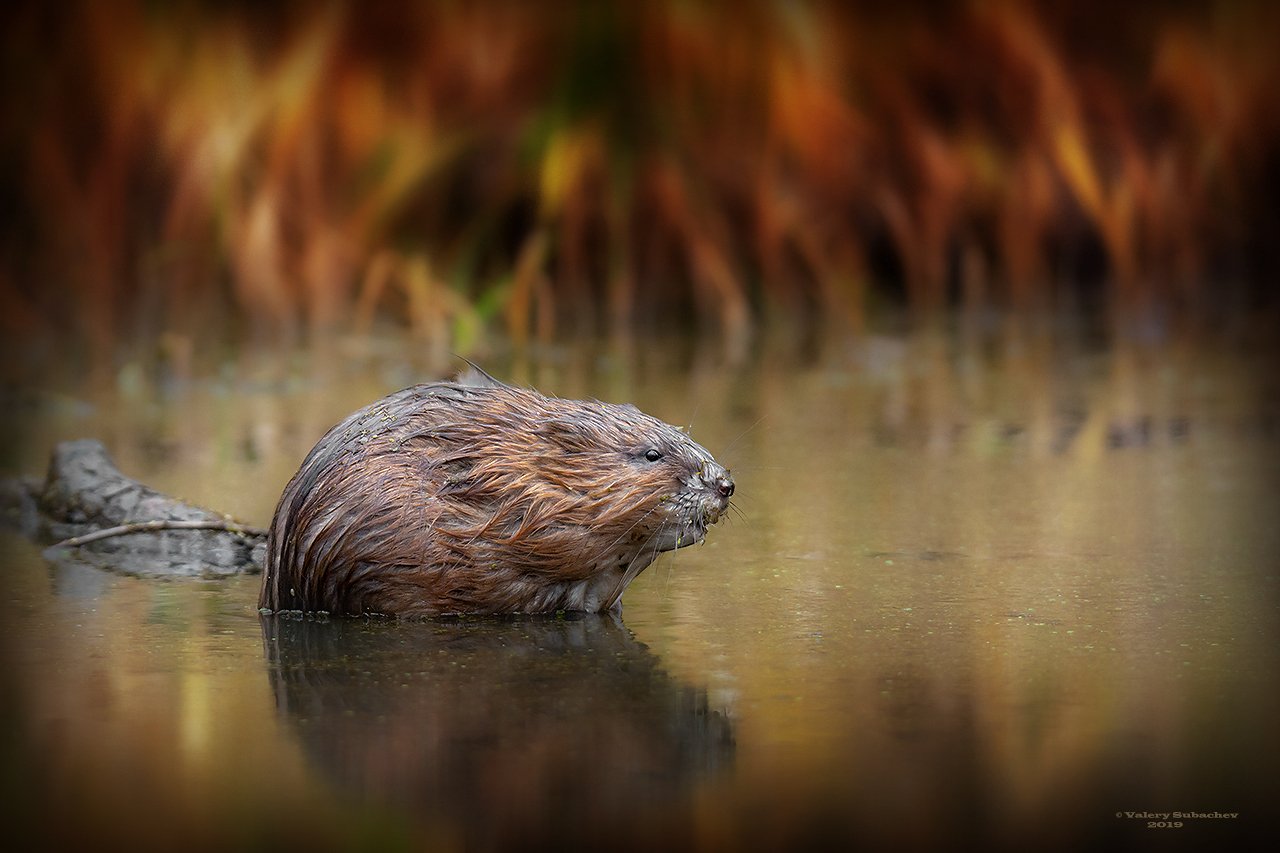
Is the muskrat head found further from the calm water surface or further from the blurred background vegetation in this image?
the blurred background vegetation

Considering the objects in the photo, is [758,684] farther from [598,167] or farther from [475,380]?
[598,167]

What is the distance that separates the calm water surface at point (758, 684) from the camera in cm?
303

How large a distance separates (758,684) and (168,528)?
210 cm

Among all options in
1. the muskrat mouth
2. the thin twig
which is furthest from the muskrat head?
the thin twig

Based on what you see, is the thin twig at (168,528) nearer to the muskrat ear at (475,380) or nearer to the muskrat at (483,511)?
the muskrat at (483,511)

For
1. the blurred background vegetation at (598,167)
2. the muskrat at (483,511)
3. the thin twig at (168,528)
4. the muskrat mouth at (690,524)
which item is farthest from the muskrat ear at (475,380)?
the blurred background vegetation at (598,167)

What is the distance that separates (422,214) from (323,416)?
311 centimetres

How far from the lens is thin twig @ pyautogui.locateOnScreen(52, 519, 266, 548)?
202 inches

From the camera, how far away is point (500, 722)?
11.6 feet

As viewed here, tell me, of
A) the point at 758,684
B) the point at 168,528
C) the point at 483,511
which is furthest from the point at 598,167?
the point at 758,684

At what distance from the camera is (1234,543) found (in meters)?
5.32

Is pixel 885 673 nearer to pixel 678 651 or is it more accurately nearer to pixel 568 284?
pixel 678 651

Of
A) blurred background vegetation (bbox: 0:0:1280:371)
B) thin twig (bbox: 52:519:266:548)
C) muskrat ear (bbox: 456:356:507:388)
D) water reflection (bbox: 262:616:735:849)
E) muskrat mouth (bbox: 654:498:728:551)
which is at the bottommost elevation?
water reflection (bbox: 262:616:735:849)

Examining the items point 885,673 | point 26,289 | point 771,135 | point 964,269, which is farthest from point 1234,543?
point 26,289
